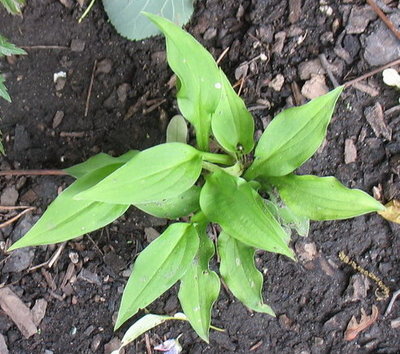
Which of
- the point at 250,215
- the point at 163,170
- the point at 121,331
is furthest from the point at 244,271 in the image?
the point at 121,331

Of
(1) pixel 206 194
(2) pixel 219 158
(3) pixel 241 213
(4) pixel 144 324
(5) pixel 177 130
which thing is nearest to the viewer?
(3) pixel 241 213

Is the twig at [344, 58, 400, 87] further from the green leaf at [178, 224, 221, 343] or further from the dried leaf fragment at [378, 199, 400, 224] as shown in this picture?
the green leaf at [178, 224, 221, 343]

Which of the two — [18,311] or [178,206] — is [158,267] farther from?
[18,311]

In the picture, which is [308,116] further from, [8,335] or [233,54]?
[8,335]

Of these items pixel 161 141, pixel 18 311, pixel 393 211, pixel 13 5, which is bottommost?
pixel 18 311

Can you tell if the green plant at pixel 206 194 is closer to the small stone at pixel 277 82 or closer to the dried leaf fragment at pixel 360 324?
the small stone at pixel 277 82

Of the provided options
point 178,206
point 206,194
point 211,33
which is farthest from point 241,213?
point 211,33

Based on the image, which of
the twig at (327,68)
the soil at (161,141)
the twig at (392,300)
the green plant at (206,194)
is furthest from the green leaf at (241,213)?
the twig at (392,300)

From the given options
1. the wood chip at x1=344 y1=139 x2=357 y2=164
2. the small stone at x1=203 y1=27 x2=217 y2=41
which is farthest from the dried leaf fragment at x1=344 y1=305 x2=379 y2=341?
the small stone at x1=203 y1=27 x2=217 y2=41
